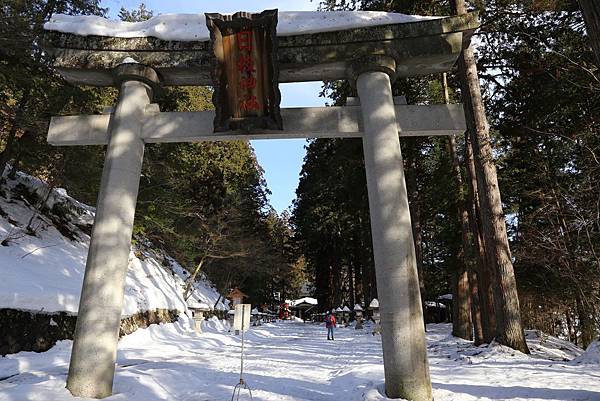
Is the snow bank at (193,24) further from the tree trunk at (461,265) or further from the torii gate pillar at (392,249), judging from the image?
the tree trunk at (461,265)

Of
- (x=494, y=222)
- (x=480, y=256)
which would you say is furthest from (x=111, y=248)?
(x=480, y=256)

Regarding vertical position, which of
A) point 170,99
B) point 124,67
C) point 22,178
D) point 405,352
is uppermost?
point 170,99

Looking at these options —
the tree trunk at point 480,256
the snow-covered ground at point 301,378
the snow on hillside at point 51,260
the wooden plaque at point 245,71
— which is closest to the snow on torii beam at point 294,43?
the wooden plaque at point 245,71

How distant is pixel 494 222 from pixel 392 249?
5.29 metres

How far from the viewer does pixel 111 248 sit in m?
5.75

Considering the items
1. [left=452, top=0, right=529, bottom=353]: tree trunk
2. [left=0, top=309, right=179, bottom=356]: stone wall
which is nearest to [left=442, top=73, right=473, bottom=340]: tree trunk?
[left=452, top=0, right=529, bottom=353]: tree trunk

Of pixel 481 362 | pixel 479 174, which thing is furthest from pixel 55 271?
pixel 479 174

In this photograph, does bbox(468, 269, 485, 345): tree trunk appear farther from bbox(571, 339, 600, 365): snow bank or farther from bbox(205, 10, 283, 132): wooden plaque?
bbox(205, 10, 283, 132): wooden plaque

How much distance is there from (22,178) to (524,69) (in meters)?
17.4

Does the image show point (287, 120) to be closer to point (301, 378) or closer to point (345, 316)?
point (301, 378)

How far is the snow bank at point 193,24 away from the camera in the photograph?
6.43 metres

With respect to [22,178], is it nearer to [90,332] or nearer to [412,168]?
[90,332]

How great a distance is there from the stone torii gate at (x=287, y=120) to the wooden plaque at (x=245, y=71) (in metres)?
0.25

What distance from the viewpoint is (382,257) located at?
559cm
